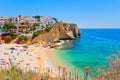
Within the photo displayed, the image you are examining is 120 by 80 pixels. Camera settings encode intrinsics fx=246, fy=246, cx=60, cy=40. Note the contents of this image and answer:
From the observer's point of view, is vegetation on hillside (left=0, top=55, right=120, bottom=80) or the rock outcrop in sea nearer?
vegetation on hillside (left=0, top=55, right=120, bottom=80)

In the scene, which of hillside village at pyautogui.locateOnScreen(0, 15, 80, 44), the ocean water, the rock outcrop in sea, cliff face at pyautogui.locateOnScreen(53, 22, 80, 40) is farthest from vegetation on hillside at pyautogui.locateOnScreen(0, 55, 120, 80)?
cliff face at pyautogui.locateOnScreen(53, 22, 80, 40)

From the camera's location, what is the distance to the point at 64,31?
238 feet

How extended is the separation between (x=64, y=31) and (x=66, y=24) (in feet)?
17.0

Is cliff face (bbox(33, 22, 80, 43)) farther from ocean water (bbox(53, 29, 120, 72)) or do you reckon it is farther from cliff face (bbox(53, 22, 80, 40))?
→ ocean water (bbox(53, 29, 120, 72))

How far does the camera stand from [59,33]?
7050 centimetres

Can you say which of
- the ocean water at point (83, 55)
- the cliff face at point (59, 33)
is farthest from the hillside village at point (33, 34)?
the ocean water at point (83, 55)

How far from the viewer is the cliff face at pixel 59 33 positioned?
58.0m

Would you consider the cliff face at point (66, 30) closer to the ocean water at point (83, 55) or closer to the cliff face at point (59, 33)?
the cliff face at point (59, 33)

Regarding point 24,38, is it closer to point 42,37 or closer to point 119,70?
point 42,37

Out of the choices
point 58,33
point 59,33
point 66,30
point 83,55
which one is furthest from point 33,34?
point 66,30

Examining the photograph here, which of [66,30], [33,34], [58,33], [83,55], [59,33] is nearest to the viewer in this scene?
[83,55]

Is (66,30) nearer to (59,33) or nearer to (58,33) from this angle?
(59,33)

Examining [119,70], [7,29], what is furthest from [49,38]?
[119,70]

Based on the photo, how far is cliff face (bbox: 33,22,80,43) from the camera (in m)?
58.0
